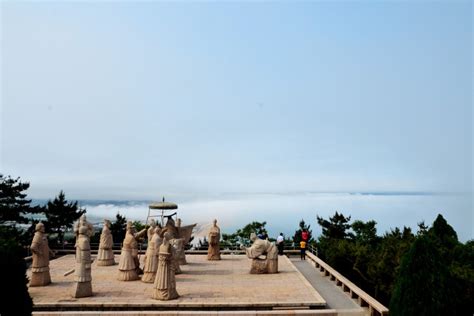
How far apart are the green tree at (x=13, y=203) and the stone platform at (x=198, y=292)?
29.8ft

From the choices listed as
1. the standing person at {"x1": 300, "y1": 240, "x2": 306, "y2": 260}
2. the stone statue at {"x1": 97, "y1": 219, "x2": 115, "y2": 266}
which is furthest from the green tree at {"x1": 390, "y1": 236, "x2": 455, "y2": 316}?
the stone statue at {"x1": 97, "y1": 219, "x2": 115, "y2": 266}

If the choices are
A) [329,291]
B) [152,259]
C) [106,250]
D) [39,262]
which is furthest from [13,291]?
[106,250]

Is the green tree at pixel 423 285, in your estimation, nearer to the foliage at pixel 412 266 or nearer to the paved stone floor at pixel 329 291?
the foliage at pixel 412 266

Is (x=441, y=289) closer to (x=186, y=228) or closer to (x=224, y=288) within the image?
(x=224, y=288)

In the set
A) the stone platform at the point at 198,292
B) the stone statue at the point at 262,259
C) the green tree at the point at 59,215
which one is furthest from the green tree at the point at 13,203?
the stone statue at the point at 262,259

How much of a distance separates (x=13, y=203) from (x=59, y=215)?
282 cm

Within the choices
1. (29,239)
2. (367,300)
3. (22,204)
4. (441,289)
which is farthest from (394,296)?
(22,204)

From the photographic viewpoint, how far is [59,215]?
2606 centimetres

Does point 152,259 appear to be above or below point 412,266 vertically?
below

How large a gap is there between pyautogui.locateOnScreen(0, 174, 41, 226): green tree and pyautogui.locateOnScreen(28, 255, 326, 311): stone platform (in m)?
9.07

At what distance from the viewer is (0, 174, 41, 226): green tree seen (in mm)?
24469

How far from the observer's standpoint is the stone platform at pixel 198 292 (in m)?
11.6

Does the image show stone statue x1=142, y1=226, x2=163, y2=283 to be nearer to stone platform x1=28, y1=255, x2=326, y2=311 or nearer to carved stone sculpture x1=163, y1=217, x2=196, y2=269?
stone platform x1=28, y1=255, x2=326, y2=311

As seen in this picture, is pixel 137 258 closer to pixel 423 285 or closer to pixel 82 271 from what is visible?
pixel 82 271
